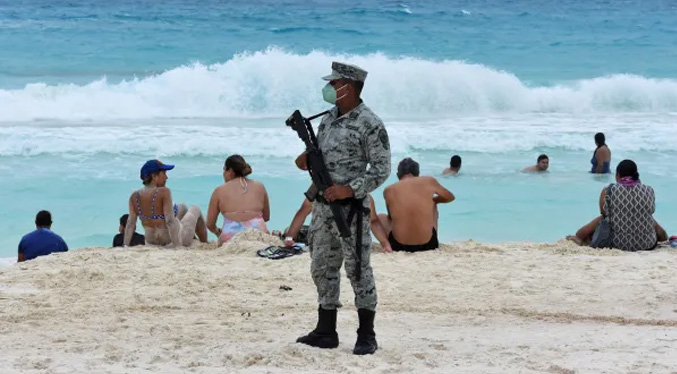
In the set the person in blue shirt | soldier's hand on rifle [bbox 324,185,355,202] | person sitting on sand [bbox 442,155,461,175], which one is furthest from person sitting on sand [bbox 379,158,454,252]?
person sitting on sand [bbox 442,155,461,175]

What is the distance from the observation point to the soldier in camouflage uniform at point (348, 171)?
5273 mm

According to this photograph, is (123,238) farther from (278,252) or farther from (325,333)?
(325,333)

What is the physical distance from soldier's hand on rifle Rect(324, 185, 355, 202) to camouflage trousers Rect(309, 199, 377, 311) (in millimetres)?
108

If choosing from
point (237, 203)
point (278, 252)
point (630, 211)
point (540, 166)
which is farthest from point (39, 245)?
point (540, 166)

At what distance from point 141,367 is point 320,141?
1.55 meters

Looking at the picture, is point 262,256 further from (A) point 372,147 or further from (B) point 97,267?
(A) point 372,147

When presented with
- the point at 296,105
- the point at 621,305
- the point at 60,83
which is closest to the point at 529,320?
the point at 621,305

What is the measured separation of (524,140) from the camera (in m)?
18.3

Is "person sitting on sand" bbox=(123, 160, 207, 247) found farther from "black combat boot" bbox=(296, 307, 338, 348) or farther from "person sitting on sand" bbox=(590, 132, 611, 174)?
"person sitting on sand" bbox=(590, 132, 611, 174)

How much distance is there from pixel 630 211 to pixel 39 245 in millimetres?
5382

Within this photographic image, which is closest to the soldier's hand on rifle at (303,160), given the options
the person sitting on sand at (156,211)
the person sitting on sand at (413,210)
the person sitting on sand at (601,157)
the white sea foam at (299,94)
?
the person sitting on sand at (413,210)

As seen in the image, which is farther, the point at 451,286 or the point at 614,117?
the point at 614,117

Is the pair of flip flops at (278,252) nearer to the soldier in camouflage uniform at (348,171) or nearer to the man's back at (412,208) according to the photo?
the man's back at (412,208)

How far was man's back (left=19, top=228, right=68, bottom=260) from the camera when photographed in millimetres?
9078
